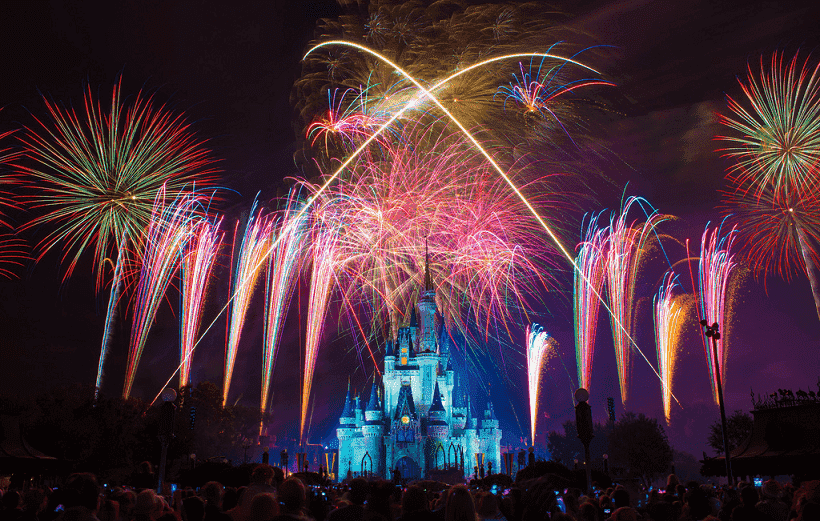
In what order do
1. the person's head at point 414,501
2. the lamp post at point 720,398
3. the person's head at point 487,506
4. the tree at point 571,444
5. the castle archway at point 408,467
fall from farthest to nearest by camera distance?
1. the tree at point 571,444
2. the castle archway at point 408,467
3. the lamp post at point 720,398
4. the person's head at point 487,506
5. the person's head at point 414,501

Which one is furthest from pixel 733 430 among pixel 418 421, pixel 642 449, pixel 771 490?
pixel 771 490

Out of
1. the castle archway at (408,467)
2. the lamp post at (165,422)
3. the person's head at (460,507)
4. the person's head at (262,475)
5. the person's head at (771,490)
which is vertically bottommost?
the castle archway at (408,467)

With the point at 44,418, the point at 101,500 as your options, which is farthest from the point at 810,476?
the point at 44,418

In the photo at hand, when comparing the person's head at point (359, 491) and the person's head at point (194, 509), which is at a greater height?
the person's head at point (359, 491)

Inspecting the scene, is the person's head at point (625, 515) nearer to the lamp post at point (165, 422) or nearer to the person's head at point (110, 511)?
the person's head at point (110, 511)

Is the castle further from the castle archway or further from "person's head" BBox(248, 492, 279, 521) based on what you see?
"person's head" BBox(248, 492, 279, 521)

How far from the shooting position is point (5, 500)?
9617mm

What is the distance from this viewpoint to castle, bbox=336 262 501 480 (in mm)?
95875

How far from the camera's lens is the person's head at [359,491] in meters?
7.65

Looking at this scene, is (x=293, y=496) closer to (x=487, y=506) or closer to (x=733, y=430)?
(x=487, y=506)

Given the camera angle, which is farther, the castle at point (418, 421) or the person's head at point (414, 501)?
the castle at point (418, 421)

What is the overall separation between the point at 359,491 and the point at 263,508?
2228 millimetres

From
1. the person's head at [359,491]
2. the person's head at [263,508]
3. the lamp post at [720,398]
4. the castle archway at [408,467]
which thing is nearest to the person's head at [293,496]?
the person's head at [263,508]

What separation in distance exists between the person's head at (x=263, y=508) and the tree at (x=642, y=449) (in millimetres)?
83005
